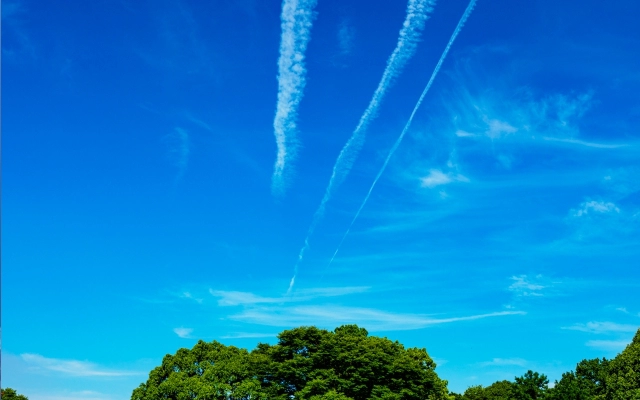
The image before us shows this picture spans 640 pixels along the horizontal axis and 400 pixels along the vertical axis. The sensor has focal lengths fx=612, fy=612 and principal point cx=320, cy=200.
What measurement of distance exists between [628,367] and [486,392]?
2335cm

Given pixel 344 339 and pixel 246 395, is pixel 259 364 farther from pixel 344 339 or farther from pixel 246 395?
pixel 344 339

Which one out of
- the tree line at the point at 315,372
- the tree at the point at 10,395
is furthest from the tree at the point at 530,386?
the tree at the point at 10,395

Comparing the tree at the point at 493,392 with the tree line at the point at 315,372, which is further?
the tree at the point at 493,392

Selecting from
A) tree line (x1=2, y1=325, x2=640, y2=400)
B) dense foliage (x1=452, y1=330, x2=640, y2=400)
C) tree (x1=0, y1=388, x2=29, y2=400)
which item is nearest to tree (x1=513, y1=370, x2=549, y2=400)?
dense foliage (x1=452, y1=330, x2=640, y2=400)

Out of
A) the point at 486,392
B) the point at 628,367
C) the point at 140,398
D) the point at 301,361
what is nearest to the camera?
the point at 628,367

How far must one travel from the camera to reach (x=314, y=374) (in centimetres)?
4325

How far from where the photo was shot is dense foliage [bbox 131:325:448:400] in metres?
43.0

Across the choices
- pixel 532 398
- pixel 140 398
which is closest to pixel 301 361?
pixel 140 398

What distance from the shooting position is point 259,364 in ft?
149

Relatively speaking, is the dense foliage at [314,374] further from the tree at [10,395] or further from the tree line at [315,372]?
the tree at [10,395]

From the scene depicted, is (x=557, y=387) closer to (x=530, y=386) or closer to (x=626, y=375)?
(x=530, y=386)

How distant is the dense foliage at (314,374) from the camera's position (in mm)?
43000

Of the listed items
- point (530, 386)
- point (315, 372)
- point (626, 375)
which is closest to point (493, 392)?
point (530, 386)

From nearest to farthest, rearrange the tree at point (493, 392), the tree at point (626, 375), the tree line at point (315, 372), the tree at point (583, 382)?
the tree at point (626, 375) < the tree line at point (315, 372) < the tree at point (583, 382) < the tree at point (493, 392)
